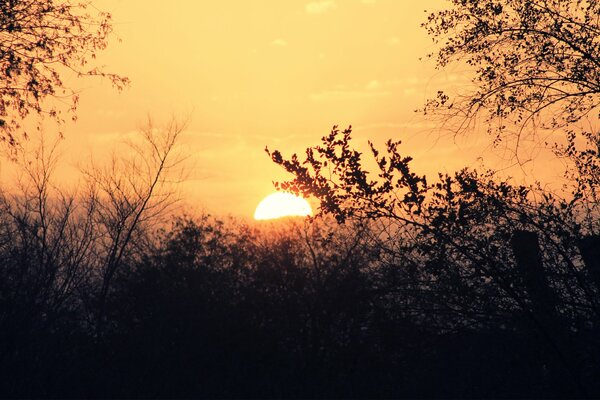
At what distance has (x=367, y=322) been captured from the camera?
9.41 metres

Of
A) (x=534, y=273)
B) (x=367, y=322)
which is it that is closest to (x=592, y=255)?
(x=534, y=273)

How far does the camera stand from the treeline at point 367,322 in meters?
8.49

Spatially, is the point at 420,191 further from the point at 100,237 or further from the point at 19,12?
the point at 100,237

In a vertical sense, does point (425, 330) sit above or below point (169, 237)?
below

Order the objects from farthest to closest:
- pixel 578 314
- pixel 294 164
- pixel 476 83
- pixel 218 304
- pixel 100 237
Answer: pixel 100 237 < pixel 476 83 < pixel 218 304 < pixel 294 164 < pixel 578 314

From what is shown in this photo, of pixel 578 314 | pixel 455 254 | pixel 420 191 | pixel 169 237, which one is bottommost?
pixel 578 314

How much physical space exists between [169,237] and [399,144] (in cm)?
847

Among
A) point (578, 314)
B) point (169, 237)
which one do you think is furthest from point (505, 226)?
point (169, 237)

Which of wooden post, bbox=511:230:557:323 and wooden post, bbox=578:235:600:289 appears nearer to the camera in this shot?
wooden post, bbox=511:230:557:323

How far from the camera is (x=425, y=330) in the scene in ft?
29.6

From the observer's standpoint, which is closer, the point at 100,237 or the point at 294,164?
the point at 294,164

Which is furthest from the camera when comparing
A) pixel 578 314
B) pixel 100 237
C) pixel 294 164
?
pixel 100 237

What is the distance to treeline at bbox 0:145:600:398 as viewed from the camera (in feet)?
27.9

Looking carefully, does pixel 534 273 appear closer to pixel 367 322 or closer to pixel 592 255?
pixel 592 255
